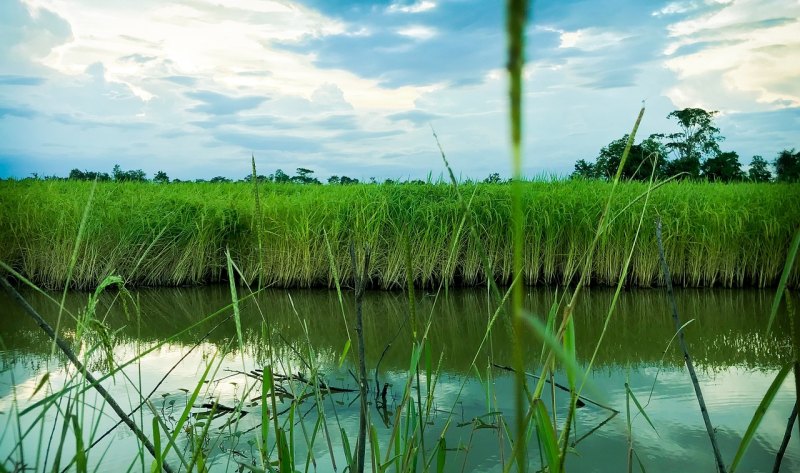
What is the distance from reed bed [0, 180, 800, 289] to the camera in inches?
247

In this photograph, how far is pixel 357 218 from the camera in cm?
607

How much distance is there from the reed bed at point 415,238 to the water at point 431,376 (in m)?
0.42

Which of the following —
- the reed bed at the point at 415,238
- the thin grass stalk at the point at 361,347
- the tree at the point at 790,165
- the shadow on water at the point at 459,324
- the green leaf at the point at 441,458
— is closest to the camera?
the thin grass stalk at the point at 361,347

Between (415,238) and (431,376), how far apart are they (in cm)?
429

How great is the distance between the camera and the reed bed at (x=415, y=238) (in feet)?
20.6

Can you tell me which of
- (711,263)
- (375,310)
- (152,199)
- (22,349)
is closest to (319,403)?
(22,349)

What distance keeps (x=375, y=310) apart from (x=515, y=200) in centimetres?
497

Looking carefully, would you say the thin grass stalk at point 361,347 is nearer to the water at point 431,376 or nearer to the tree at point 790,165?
the water at point 431,376

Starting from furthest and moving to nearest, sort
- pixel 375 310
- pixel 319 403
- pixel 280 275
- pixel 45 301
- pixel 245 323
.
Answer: pixel 280 275 → pixel 45 301 → pixel 375 310 → pixel 245 323 → pixel 319 403

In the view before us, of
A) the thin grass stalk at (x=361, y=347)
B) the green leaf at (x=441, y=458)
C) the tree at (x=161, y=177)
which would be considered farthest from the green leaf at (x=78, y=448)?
the tree at (x=161, y=177)

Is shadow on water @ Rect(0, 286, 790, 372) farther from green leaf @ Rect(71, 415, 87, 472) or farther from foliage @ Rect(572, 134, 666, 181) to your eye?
green leaf @ Rect(71, 415, 87, 472)

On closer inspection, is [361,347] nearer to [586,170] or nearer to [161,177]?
[586,170]

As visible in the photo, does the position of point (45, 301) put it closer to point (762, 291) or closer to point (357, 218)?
point (357, 218)

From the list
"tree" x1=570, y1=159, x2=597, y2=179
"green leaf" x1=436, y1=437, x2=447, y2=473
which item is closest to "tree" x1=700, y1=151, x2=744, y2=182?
"tree" x1=570, y1=159, x2=597, y2=179
